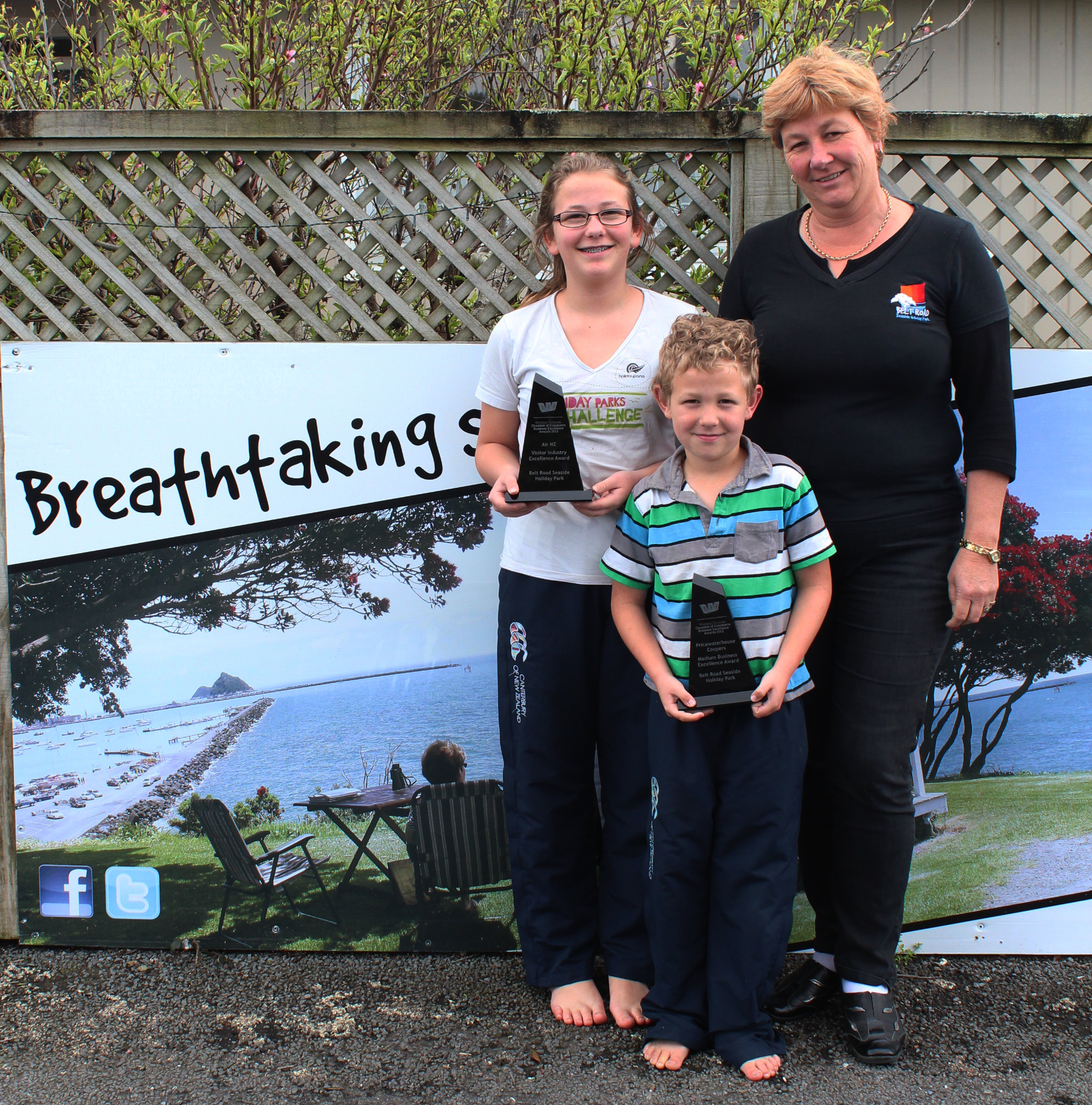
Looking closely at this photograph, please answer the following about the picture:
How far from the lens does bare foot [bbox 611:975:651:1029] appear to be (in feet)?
7.68

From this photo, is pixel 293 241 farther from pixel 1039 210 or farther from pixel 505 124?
pixel 1039 210

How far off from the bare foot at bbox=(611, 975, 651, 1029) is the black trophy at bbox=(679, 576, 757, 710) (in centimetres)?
86

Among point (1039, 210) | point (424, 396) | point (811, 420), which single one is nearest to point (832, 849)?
point (811, 420)

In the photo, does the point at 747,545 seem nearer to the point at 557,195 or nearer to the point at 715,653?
the point at 715,653

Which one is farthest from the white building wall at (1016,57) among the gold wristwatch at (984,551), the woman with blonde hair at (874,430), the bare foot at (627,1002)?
the bare foot at (627,1002)

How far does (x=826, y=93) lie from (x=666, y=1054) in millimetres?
2178

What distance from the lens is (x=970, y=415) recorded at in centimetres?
213

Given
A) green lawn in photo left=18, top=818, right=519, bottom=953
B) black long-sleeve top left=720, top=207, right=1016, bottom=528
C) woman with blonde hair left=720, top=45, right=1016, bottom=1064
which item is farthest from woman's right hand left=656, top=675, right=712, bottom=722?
green lawn in photo left=18, top=818, right=519, bottom=953

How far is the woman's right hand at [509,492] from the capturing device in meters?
2.15

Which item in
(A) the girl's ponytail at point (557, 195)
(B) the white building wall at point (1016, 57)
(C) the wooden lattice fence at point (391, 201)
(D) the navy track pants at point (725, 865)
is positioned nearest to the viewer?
(D) the navy track pants at point (725, 865)

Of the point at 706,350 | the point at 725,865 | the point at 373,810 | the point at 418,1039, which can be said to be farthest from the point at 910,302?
the point at 418,1039

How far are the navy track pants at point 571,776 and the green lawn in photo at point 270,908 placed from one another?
1.19ft

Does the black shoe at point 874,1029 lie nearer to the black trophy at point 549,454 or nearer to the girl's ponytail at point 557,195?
the black trophy at point 549,454

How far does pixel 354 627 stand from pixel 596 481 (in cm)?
94
